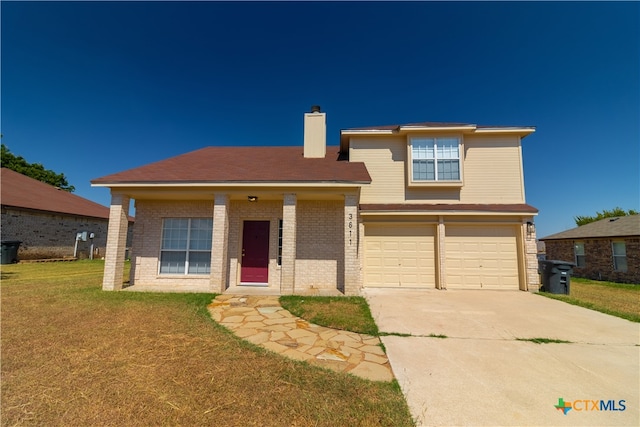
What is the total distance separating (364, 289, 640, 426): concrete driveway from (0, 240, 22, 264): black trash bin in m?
19.7

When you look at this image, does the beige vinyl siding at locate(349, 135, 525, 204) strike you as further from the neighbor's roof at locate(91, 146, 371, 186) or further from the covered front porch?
the covered front porch

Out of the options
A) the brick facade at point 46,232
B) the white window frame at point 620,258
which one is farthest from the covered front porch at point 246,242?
the white window frame at point 620,258

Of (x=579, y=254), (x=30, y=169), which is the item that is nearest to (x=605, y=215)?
(x=579, y=254)

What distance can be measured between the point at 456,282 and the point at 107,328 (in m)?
9.81

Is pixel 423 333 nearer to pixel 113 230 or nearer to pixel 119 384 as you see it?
pixel 119 384

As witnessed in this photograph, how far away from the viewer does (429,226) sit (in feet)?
31.6

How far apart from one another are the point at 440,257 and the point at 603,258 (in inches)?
516

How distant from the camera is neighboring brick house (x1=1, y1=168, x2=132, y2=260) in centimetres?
1523

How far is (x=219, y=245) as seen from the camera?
7.75 metres

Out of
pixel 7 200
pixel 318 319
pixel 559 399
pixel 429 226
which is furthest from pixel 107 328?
pixel 7 200

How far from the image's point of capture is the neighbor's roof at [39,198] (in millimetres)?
15768

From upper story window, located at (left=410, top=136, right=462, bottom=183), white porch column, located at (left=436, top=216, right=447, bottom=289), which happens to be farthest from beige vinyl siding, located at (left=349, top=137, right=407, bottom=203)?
white porch column, located at (left=436, top=216, right=447, bottom=289)

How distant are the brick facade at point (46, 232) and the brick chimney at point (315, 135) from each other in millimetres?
17781

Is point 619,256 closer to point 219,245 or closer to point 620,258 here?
point 620,258
